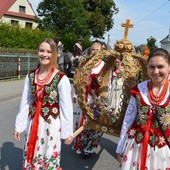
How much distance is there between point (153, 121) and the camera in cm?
312

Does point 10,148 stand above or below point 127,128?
below

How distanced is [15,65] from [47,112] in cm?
1255

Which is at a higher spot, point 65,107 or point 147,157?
point 65,107

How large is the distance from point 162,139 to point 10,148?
3556 mm

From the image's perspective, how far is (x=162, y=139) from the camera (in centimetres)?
310

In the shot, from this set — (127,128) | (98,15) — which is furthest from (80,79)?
(98,15)

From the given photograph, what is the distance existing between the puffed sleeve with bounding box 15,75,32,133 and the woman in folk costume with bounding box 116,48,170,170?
125cm

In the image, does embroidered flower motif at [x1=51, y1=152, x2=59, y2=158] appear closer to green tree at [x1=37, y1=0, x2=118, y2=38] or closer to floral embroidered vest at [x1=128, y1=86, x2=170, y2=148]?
floral embroidered vest at [x1=128, y1=86, x2=170, y2=148]

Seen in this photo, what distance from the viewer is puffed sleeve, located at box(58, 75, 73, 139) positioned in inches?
145

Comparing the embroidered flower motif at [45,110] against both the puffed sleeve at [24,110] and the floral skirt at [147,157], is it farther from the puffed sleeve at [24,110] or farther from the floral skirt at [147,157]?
the floral skirt at [147,157]

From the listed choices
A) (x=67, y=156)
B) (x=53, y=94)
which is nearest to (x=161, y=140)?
(x=53, y=94)

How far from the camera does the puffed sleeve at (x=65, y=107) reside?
12.1 ft

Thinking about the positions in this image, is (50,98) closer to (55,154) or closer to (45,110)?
(45,110)

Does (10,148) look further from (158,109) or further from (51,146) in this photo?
(158,109)
